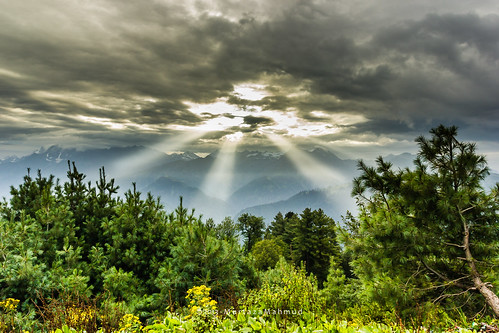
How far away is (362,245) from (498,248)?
3175 millimetres

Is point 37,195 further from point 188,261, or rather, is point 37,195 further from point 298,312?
point 298,312

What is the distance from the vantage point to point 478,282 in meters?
5.68

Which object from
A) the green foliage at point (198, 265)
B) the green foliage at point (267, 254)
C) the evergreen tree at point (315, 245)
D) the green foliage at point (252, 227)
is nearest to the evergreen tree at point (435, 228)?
the green foliage at point (198, 265)

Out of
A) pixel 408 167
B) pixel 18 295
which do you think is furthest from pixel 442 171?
pixel 18 295

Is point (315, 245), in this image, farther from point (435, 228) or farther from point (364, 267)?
point (435, 228)

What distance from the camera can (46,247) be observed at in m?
8.59

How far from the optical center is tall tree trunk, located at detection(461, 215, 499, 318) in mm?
5234

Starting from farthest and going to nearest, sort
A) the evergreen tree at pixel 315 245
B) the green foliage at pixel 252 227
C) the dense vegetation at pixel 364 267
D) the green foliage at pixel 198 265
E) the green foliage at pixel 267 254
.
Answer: the green foliage at pixel 252 227, the green foliage at pixel 267 254, the evergreen tree at pixel 315 245, the green foliage at pixel 198 265, the dense vegetation at pixel 364 267

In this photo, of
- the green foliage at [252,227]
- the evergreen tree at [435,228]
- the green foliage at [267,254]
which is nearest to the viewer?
the evergreen tree at [435,228]

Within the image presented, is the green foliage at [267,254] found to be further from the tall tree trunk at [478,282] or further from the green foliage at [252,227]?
A: the tall tree trunk at [478,282]

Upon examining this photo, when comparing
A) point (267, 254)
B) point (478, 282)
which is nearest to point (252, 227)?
point (267, 254)

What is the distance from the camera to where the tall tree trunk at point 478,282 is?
17.2ft

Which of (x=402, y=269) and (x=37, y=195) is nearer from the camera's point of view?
(x=402, y=269)

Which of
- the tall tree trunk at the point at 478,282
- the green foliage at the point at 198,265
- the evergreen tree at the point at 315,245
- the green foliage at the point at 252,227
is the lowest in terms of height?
the green foliage at the point at 252,227
